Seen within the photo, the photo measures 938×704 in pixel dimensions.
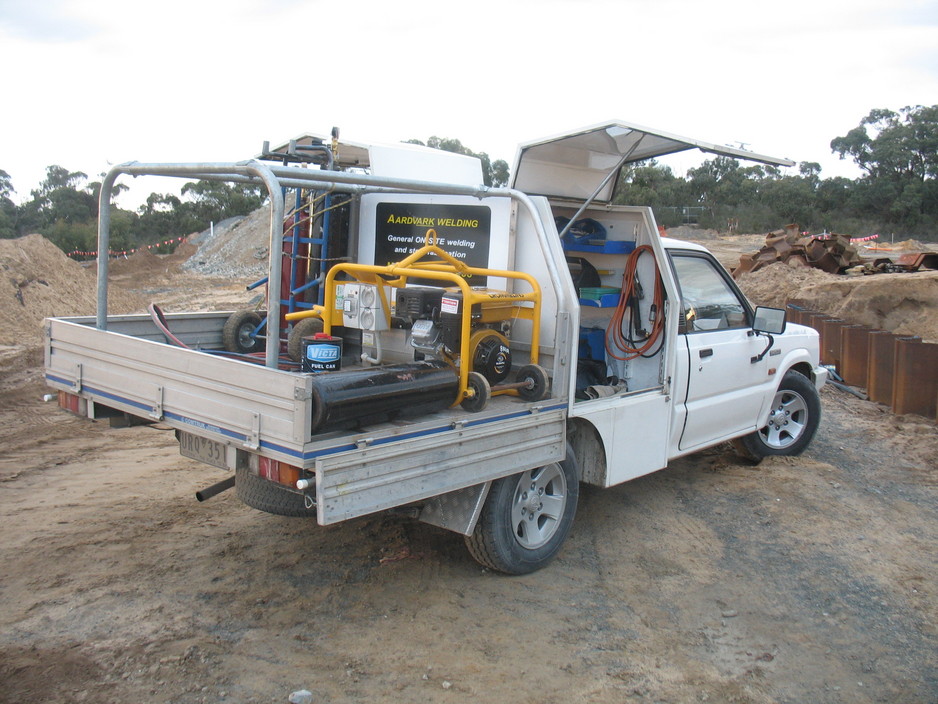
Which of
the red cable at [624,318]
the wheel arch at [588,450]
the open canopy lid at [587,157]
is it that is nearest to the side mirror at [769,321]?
the red cable at [624,318]

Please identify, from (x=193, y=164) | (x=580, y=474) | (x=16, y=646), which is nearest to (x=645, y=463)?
(x=580, y=474)

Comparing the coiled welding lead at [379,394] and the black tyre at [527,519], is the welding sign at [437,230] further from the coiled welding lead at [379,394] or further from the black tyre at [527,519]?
the black tyre at [527,519]

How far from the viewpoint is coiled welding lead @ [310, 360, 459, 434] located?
12.0 ft

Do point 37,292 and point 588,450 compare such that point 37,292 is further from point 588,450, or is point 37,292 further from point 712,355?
point 712,355

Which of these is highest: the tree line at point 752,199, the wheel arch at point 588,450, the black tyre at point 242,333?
the tree line at point 752,199

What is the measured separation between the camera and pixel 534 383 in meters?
4.65

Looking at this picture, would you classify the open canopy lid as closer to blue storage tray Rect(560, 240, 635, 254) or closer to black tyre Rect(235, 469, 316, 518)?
blue storage tray Rect(560, 240, 635, 254)

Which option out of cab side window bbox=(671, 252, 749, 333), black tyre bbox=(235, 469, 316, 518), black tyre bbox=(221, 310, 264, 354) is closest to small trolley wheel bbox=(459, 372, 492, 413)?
black tyre bbox=(235, 469, 316, 518)

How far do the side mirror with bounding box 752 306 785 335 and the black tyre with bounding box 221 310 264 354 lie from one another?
12.4 feet

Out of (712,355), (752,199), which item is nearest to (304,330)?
(712,355)

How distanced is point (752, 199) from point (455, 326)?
42.4m

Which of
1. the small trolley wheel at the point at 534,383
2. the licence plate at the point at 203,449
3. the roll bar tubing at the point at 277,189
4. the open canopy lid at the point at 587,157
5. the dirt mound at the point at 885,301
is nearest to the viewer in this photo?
the roll bar tubing at the point at 277,189

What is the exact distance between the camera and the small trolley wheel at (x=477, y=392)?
4.34 metres

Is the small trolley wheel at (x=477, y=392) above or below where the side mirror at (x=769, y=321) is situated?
below
